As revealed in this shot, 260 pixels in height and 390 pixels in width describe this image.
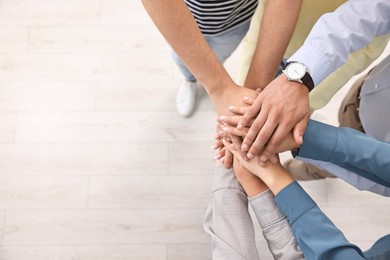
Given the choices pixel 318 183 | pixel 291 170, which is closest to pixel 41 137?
pixel 291 170

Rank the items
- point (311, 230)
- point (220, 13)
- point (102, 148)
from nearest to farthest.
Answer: point (311, 230) < point (220, 13) < point (102, 148)

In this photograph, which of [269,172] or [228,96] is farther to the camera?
[228,96]

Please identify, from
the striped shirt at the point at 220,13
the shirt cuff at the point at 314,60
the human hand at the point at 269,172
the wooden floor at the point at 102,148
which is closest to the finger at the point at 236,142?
the human hand at the point at 269,172

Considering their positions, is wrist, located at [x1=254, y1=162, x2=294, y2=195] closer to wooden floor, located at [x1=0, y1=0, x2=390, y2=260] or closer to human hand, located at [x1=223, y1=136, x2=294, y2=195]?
human hand, located at [x1=223, y1=136, x2=294, y2=195]

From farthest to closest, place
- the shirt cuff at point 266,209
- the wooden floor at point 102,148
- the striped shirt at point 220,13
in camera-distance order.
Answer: the wooden floor at point 102,148, the striped shirt at point 220,13, the shirt cuff at point 266,209

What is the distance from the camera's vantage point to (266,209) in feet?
3.67

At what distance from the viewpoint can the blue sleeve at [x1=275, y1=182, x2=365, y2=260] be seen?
0.99 meters

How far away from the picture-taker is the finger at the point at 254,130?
46.5 inches

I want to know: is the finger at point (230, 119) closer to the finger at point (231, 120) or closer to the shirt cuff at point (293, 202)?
the finger at point (231, 120)

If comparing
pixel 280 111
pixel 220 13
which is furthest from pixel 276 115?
pixel 220 13

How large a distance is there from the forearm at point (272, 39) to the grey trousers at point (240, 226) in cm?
32

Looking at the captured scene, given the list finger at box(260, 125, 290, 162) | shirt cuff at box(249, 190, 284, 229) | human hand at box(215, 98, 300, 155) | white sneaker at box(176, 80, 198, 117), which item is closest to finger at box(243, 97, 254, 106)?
human hand at box(215, 98, 300, 155)

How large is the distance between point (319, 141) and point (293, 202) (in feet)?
0.58

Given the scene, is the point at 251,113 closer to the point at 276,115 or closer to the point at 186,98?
the point at 276,115
